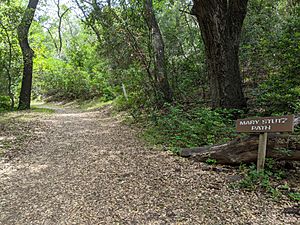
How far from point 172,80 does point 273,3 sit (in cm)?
479

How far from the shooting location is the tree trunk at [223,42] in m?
6.41

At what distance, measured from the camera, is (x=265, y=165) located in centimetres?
401

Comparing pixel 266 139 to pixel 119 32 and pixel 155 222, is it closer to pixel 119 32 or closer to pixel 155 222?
pixel 155 222

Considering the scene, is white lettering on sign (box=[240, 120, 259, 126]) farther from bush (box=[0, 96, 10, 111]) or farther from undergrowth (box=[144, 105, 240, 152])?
bush (box=[0, 96, 10, 111])

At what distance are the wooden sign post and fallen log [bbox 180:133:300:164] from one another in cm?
24

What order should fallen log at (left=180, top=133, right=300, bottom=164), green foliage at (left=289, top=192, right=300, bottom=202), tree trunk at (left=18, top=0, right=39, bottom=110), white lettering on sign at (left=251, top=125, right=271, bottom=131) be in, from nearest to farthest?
green foliage at (left=289, top=192, right=300, bottom=202), white lettering on sign at (left=251, top=125, right=271, bottom=131), fallen log at (left=180, top=133, right=300, bottom=164), tree trunk at (left=18, top=0, right=39, bottom=110)

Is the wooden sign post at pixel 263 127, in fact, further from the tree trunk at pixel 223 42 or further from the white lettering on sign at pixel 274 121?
the tree trunk at pixel 223 42

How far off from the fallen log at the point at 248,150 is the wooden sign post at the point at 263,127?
24 centimetres

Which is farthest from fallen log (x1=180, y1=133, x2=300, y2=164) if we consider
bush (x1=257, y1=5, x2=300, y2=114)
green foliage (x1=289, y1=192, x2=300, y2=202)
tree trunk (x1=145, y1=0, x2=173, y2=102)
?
tree trunk (x1=145, y1=0, x2=173, y2=102)

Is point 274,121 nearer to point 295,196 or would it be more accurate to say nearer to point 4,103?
point 295,196

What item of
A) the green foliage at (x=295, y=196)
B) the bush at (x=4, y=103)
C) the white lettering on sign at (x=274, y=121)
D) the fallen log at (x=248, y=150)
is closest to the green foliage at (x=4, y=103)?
the bush at (x=4, y=103)

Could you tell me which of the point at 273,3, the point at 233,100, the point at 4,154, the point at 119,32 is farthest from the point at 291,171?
the point at 273,3

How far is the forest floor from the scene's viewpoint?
10.3 ft

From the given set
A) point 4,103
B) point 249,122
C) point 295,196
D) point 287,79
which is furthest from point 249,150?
point 4,103
